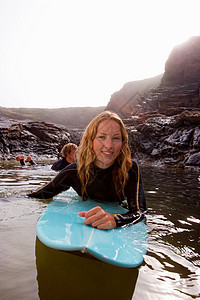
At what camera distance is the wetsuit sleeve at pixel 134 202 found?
1.98 metres

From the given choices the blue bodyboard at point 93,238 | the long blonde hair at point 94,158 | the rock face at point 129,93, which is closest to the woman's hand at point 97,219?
the blue bodyboard at point 93,238

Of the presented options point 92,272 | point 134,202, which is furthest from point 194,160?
point 92,272

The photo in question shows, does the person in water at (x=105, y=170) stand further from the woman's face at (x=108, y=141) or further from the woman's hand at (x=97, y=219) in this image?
the woman's hand at (x=97, y=219)

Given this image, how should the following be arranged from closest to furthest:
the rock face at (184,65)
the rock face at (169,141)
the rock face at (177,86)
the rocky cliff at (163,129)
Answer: the rock face at (169,141) → the rocky cliff at (163,129) → the rock face at (177,86) → the rock face at (184,65)

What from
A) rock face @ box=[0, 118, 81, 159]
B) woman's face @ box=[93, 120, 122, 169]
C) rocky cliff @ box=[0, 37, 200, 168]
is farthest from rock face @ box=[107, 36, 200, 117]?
woman's face @ box=[93, 120, 122, 169]

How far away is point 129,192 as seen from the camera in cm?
246

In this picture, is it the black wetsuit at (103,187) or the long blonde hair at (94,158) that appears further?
the long blonde hair at (94,158)

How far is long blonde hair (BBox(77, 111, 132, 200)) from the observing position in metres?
2.51

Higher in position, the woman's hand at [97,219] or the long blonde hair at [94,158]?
the long blonde hair at [94,158]

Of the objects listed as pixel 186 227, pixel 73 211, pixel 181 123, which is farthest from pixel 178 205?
pixel 181 123

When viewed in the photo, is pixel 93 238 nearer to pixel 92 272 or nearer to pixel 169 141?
pixel 92 272

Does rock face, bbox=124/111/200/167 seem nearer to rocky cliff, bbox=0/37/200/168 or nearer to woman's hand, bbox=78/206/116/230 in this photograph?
rocky cliff, bbox=0/37/200/168

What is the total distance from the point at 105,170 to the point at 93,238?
114 centimetres

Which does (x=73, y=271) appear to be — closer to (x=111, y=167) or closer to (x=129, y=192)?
(x=129, y=192)
